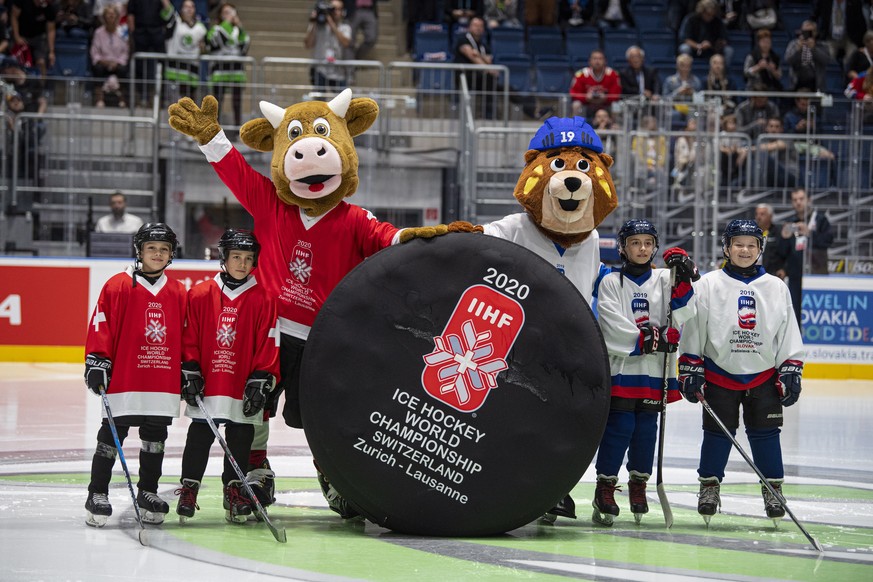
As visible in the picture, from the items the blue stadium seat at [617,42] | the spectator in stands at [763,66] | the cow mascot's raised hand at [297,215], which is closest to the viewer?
the cow mascot's raised hand at [297,215]

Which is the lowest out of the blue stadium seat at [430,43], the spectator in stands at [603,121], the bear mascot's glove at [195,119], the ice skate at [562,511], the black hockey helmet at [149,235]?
the ice skate at [562,511]

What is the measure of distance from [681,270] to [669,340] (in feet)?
1.03

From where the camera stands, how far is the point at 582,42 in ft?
49.6

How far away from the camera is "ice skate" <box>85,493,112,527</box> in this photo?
4.77 metres

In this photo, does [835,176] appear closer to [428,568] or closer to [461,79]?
[461,79]

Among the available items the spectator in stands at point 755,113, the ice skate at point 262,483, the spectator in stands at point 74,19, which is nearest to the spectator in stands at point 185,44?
the spectator in stands at point 74,19

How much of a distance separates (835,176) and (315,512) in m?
7.98

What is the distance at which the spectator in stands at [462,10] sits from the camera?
14.9m

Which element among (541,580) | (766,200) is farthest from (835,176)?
(541,580)

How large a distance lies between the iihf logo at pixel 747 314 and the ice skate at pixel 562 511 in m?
1.07

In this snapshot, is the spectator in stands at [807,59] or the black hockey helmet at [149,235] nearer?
the black hockey helmet at [149,235]

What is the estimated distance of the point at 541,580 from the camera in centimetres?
398

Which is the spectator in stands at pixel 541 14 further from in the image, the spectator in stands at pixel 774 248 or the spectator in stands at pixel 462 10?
the spectator in stands at pixel 774 248

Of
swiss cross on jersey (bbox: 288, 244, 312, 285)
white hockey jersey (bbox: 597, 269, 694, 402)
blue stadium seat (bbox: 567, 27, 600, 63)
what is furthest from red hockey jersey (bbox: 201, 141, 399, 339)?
blue stadium seat (bbox: 567, 27, 600, 63)
